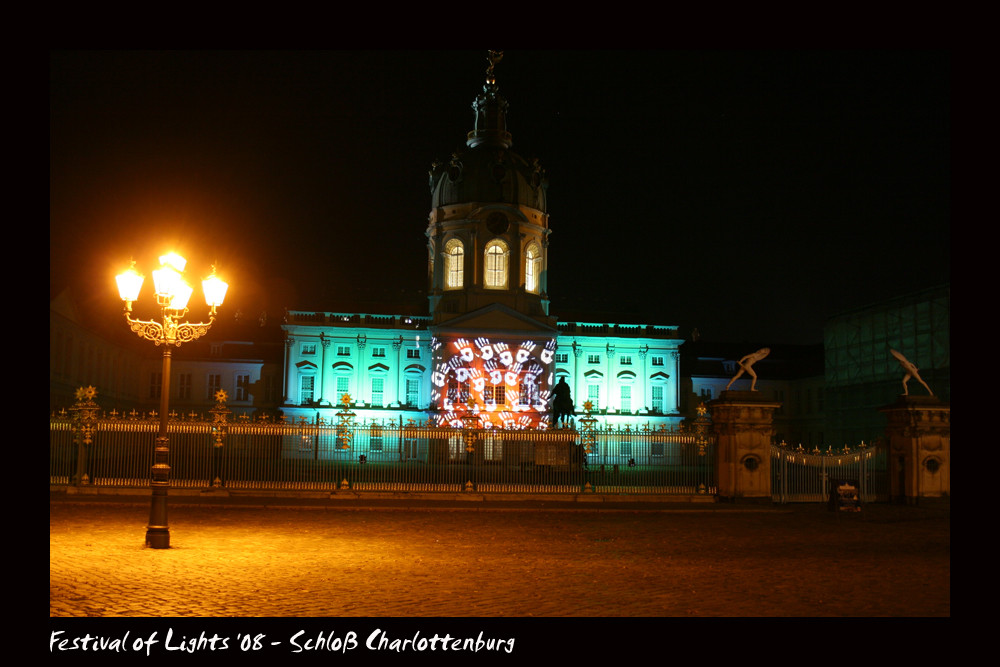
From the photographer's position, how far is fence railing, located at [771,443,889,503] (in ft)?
76.8

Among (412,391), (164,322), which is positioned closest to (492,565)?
(164,322)

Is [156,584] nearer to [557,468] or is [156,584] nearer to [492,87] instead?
[557,468]

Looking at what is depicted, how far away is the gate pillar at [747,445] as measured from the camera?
2298 centimetres

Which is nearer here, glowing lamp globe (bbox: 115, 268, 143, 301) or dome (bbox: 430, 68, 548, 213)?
glowing lamp globe (bbox: 115, 268, 143, 301)

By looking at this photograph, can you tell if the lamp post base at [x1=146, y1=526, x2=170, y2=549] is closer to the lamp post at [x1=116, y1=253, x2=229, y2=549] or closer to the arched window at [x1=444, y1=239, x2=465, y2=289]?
the lamp post at [x1=116, y1=253, x2=229, y2=549]

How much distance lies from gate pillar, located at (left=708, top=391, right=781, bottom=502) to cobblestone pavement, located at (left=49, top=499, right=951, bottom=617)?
2.66 m

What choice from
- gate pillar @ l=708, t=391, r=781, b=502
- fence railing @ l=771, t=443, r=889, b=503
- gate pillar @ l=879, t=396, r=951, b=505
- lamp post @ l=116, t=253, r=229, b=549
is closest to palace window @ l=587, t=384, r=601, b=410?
fence railing @ l=771, t=443, r=889, b=503

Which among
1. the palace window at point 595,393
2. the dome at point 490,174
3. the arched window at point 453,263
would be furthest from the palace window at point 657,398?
the arched window at point 453,263

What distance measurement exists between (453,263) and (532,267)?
5.90 meters

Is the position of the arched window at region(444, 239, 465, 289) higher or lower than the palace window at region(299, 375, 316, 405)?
higher

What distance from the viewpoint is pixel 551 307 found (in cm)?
7644

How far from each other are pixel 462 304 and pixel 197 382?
22234mm

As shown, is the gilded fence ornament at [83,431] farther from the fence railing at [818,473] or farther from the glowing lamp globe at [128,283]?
the fence railing at [818,473]

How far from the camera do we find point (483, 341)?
62.7 meters
